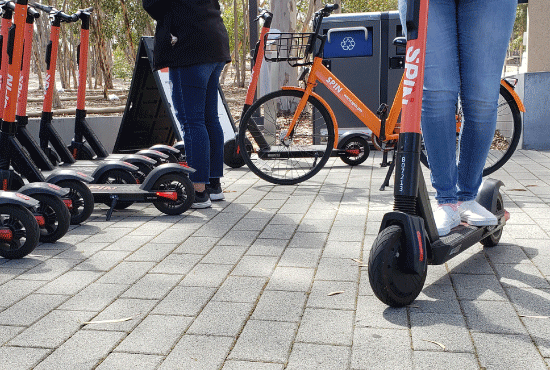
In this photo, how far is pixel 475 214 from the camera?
3.08 meters

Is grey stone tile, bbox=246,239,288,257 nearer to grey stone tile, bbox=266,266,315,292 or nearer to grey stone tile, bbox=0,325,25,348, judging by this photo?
grey stone tile, bbox=266,266,315,292

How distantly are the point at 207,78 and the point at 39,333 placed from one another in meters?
2.72

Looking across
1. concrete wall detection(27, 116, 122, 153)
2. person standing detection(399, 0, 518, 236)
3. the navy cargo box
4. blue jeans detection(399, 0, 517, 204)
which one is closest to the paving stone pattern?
person standing detection(399, 0, 518, 236)

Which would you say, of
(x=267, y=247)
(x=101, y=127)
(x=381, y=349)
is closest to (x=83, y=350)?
(x=381, y=349)

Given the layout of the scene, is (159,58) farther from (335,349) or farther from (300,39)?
(335,349)

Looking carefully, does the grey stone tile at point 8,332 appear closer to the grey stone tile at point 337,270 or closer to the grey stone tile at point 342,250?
the grey stone tile at point 337,270

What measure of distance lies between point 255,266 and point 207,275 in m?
0.26

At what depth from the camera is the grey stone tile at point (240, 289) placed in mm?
2766

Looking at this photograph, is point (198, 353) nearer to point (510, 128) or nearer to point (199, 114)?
point (199, 114)

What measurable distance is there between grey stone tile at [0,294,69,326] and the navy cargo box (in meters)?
5.99

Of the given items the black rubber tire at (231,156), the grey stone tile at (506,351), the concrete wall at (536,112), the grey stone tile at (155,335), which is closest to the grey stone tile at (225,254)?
the grey stone tile at (155,335)

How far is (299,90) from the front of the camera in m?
5.72

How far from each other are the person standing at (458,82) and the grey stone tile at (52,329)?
5.07 feet

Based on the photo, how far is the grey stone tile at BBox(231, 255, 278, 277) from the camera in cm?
313
